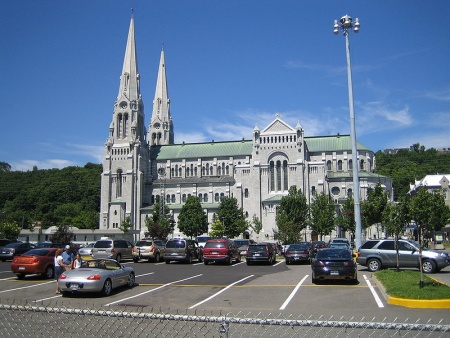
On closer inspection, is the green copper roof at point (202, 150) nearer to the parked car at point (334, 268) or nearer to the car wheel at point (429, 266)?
the car wheel at point (429, 266)

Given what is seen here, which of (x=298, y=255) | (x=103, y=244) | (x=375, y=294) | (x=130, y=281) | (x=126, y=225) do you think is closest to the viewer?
(x=375, y=294)

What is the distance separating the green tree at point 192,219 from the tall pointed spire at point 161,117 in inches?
1365

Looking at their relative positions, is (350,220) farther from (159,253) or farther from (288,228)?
(159,253)

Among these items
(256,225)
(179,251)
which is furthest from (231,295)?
(256,225)

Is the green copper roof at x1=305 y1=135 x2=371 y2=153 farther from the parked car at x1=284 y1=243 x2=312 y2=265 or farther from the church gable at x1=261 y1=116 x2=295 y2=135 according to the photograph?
the parked car at x1=284 y1=243 x2=312 y2=265

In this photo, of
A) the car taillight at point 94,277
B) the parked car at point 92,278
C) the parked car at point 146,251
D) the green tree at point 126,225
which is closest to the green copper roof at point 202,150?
the green tree at point 126,225

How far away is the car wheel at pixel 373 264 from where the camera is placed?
23.1 metres

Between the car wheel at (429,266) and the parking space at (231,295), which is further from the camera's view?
the car wheel at (429,266)

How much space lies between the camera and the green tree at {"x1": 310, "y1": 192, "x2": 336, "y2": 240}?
204 ft

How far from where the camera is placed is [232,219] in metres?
73.2

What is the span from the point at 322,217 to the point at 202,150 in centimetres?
4337

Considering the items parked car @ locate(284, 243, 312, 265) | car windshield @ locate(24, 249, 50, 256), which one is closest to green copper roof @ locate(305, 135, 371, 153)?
parked car @ locate(284, 243, 312, 265)

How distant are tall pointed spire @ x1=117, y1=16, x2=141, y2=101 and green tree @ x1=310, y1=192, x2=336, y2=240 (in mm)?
49771

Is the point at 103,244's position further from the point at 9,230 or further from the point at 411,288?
the point at 9,230
